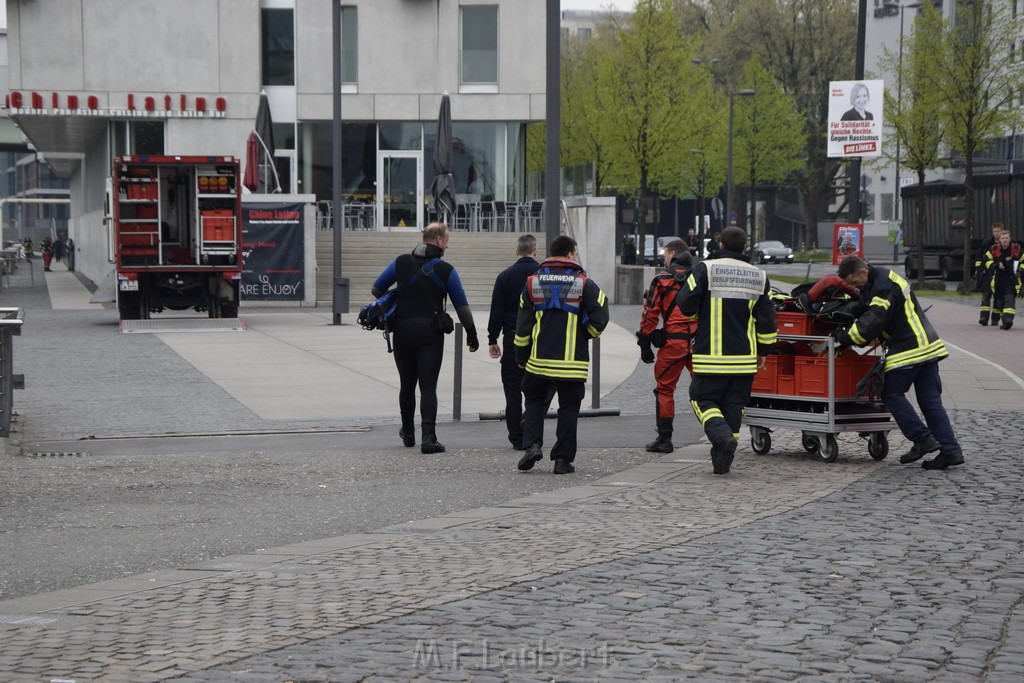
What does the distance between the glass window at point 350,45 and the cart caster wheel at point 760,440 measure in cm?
3127

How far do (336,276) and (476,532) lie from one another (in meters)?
18.4

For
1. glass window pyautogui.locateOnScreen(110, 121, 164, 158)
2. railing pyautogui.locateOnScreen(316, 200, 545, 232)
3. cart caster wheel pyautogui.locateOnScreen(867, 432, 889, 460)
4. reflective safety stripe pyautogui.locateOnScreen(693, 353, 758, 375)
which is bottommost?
cart caster wheel pyautogui.locateOnScreen(867, 432, 889, 460)

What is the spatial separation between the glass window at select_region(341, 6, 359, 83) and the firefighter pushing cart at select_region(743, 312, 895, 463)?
31408 millimetres

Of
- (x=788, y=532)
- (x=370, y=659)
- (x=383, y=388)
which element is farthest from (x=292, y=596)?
(x=383, y=388)

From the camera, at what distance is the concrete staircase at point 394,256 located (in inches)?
1374

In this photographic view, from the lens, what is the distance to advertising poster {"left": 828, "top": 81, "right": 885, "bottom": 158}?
2194 centimetres

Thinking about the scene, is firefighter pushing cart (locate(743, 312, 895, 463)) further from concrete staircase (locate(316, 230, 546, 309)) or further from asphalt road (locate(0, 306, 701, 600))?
concrete staircase (locate(316, 230, 546, 309))

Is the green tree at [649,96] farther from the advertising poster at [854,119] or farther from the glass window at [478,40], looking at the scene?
the advertising poster at [854,119]

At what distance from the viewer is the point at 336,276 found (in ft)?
86.2

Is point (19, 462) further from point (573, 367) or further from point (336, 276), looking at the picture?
point (336, 276)

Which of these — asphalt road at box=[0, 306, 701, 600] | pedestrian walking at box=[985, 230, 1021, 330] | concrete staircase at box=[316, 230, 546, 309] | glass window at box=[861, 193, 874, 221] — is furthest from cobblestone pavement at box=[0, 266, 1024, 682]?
glass window at box=[861, 193, 874, 221]

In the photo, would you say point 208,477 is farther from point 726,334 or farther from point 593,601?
point 593,601

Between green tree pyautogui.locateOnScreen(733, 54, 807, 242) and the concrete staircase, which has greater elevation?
green tree pyautogui.locateOnScreen(733, 54, 807, 242)

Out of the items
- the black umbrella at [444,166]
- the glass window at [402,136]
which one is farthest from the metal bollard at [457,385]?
the glass window at [402,136]
